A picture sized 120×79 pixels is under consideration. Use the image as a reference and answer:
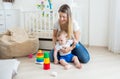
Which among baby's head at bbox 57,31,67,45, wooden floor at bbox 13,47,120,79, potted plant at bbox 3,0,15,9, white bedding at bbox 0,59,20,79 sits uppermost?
potted plant at bbox 3,0,15,9

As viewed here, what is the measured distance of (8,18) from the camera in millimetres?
3266

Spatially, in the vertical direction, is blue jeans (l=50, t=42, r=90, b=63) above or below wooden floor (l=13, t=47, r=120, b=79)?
above

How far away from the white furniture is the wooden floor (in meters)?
1.24

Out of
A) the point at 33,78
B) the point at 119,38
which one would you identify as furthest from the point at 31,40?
the point at 119,38

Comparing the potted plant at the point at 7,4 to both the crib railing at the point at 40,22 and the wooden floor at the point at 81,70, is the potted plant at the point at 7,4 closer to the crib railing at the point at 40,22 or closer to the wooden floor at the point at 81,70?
the crib railing at the point at 40,22

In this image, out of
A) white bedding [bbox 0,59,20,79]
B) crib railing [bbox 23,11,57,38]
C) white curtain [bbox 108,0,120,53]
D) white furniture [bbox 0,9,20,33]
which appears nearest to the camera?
white bedding [bbox 0,59,20,79]

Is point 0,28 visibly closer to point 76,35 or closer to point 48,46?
point 48,46

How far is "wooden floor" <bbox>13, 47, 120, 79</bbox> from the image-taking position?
1.69 meters

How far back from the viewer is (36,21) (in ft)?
9.36

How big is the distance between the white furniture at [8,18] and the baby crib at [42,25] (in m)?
0.49

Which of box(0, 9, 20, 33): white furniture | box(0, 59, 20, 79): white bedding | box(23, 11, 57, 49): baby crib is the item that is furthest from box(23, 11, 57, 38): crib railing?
box(0, 59, 20, 79): white bedding

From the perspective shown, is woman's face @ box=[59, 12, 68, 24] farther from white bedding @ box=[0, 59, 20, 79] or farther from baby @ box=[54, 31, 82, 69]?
white bedding @ box=[0, 59, 20, 79]

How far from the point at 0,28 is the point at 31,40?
106 cm

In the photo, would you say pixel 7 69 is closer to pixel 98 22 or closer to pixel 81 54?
pixel 81 54
